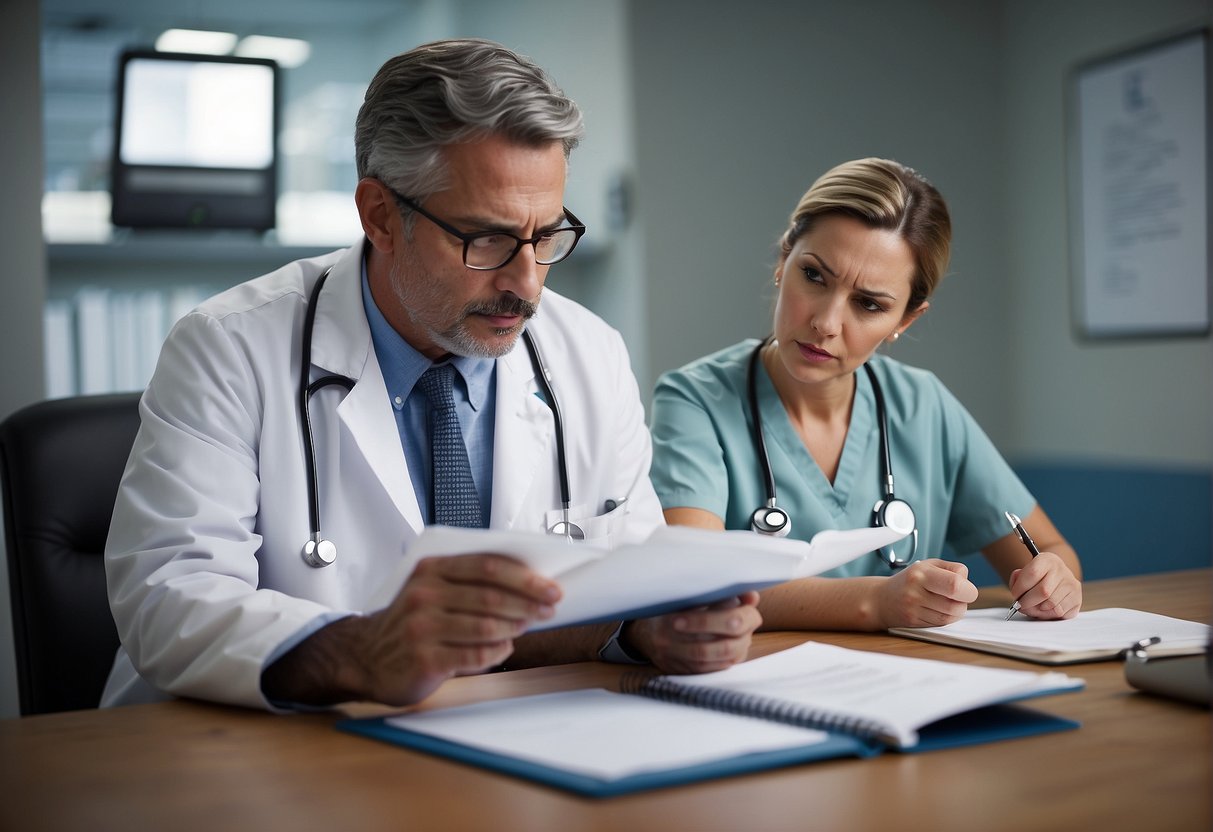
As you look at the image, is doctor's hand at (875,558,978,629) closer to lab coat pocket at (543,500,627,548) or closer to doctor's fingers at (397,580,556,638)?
lab coat pocket at (543,500,627,548)

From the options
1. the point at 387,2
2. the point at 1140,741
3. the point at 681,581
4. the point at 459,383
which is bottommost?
the point at 1140,741

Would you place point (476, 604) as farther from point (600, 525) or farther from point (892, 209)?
point (892, 209)

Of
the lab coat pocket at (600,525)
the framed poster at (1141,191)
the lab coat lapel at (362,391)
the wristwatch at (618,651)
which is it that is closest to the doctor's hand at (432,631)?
the wristwatch at (618,651)

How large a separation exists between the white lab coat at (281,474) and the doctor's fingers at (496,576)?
7 cm

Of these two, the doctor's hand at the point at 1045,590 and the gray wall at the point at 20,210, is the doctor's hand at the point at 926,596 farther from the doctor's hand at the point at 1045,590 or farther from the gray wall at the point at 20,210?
the gray wall at the point at 20,210

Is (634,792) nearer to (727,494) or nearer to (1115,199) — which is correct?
(727,494)

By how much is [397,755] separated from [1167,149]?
2891 millimetres

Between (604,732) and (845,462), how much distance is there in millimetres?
1019

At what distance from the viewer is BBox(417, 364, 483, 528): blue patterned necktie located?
4.71 feet

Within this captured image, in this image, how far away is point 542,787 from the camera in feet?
2.51

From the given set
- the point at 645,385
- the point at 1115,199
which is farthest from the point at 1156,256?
the point at 645,385

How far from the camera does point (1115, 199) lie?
3252 millimetres

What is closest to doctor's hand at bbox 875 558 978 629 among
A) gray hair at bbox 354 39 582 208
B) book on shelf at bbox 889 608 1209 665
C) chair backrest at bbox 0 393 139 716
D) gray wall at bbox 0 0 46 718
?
book on shelf at bbox 889 608 1209 665

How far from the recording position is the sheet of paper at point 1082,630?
1.16 meters
